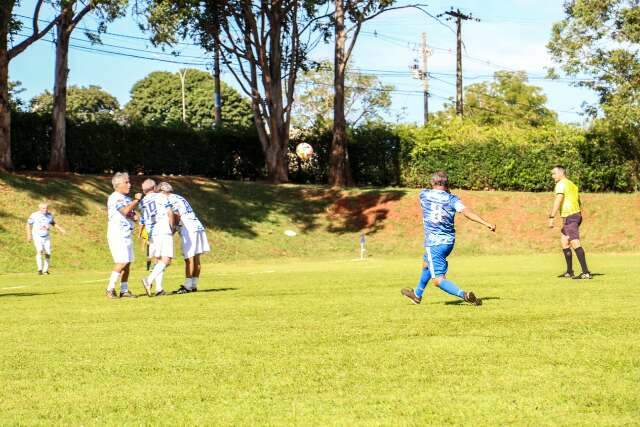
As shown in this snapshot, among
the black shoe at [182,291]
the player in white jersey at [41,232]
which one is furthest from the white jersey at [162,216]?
the player in white jersey at [41,232]

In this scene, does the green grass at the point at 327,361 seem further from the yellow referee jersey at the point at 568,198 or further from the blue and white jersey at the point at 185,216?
the yellow referee jersey at the point at 568,198

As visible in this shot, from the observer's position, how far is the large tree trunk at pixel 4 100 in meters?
36.4

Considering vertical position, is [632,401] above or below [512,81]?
below

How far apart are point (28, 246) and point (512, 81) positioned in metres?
82.3

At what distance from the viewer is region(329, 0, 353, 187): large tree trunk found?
47.0 m

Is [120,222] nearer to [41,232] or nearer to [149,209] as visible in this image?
[149,209]

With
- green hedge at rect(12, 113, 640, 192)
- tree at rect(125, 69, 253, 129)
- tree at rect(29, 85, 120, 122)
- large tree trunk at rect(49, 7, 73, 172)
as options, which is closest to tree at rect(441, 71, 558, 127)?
tree at rect(125, 69, 253, 129)

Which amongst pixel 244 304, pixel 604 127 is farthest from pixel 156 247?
pixel 604 127

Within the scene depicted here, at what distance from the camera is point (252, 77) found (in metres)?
46.9

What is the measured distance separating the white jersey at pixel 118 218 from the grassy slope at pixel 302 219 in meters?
16.4

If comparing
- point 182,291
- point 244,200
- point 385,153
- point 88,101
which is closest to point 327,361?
point 182,291

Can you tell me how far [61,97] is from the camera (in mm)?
40906

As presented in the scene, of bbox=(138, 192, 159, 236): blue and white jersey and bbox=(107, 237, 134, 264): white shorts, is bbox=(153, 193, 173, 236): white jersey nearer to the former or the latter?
bbox=(138, 192, 159, 236): blue and white jersey

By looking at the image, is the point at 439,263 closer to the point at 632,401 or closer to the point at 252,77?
the point at 632,401
